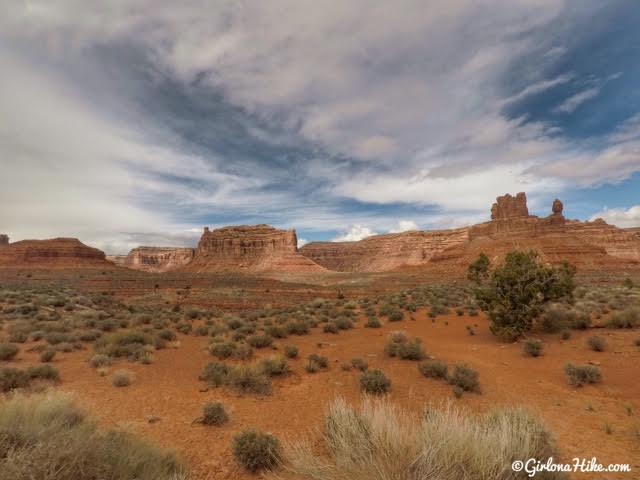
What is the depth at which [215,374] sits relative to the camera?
7871mm

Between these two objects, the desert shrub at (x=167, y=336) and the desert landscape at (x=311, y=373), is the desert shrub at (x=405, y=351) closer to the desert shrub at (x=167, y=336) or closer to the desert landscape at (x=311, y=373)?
the desert landscape at (x=311, y=373)

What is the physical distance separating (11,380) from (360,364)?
812cm

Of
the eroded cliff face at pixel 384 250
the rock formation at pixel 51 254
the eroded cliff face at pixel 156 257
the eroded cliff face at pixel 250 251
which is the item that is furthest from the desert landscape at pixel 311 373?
the eroded cliff face at pixel 156 257

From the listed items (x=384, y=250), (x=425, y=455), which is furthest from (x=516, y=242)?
(x=425, y=455)

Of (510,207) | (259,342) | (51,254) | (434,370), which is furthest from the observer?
(510,207)

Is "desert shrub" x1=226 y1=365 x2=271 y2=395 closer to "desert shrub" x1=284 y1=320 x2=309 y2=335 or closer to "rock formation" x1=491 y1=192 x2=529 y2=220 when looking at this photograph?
"desert shrub" x1=284 y1=320 x2=309 y2=335

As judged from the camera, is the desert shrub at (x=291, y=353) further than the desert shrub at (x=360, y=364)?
Yes

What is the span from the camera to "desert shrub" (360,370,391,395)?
726 centimetres

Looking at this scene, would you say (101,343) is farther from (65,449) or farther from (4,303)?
(4,303)

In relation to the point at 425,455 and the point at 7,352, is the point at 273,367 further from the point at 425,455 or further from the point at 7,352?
the point at 7,352

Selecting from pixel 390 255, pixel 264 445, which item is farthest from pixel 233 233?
pixel 264 445

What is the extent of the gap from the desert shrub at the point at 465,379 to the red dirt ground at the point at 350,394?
0.77ft

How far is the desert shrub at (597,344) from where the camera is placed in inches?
382

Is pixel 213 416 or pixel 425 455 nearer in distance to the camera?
pixel 425 455
